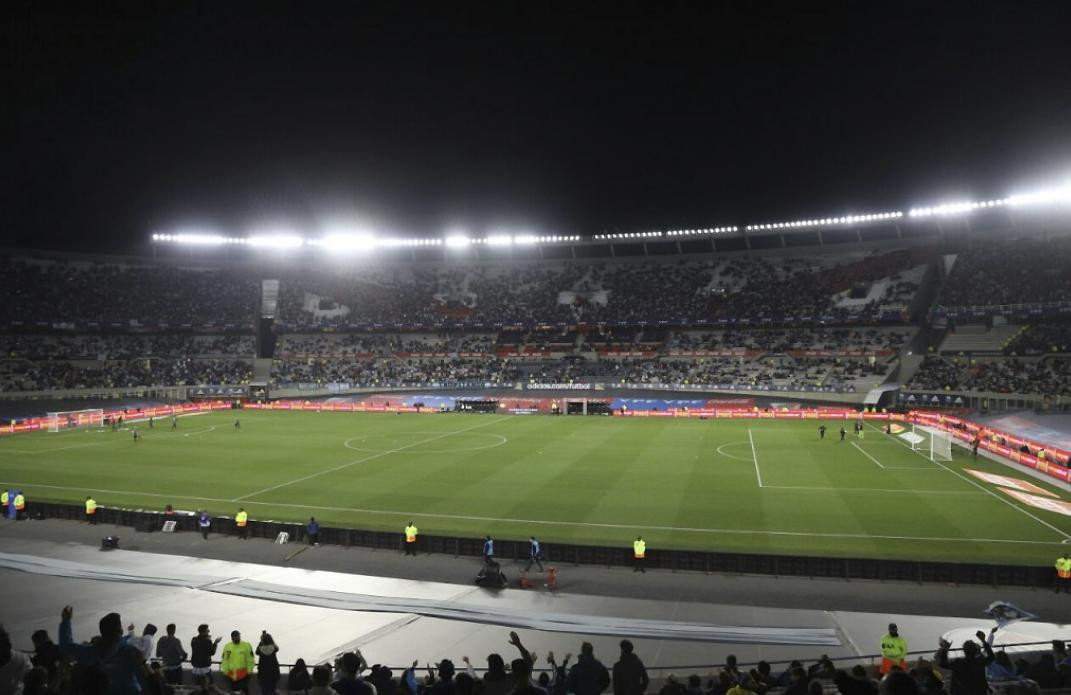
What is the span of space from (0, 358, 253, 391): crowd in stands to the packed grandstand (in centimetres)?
22

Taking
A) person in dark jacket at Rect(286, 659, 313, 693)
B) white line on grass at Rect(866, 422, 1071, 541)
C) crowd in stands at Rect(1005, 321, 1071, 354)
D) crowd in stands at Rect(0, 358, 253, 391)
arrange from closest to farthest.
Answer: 1. person in dark jacket at Rect(286, 659, 313, 693)
2. white line on grass at Rect(866, 422, 1071, 541)
3. crowd in stands at Rect(1005, 321, 1071, 354)
4. crowd in stands at Rect(0, 358, 253, 391)

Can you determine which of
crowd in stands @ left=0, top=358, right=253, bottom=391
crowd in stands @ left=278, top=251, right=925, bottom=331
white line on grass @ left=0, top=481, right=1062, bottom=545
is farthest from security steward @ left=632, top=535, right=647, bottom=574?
crowd in stands @ left=0, top=358, right=253, bottom=391

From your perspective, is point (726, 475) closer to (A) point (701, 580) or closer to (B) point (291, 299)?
(A) point (701, 580)

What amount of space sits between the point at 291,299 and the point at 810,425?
67.8 m

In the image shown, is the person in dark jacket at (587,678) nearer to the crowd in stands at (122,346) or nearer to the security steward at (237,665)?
the security steward at (237,665)

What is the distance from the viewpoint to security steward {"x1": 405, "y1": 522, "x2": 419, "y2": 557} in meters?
21.0

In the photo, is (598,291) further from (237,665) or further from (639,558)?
(237,665)

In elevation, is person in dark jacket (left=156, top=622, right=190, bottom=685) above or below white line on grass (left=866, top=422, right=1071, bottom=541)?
above

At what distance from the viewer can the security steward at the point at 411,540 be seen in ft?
68.9

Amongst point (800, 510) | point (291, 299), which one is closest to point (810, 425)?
point (800, 510)

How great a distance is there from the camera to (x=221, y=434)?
4856 centimetres

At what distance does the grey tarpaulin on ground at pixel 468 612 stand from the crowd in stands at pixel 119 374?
187 ft

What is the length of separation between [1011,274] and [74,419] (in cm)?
8322

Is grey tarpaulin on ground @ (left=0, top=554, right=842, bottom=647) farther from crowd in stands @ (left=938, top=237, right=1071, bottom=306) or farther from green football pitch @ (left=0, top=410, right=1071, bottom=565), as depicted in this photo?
crowd in stands @ (left=938, top=237, right=1071, bottom=306)
